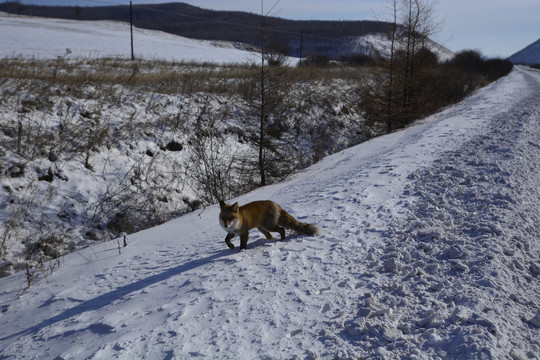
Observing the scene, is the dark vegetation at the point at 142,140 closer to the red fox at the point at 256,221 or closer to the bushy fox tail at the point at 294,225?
the red fox at the point at 256,221

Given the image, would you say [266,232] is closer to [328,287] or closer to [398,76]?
[328,287]

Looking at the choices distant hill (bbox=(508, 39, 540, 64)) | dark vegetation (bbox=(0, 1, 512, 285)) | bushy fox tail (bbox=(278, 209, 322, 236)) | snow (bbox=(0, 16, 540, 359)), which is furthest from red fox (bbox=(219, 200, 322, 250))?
distant hill (bbox=(508, 39, 540, 64))

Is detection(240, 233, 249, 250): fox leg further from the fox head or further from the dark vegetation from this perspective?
the dark vegetation

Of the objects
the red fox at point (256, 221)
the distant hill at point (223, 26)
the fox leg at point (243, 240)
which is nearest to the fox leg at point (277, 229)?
the red fox at point (256, 221)

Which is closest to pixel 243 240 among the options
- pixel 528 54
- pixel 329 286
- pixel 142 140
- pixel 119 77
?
pixel 329 286

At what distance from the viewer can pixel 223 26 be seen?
4857 inches

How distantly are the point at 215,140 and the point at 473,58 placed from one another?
216 ft

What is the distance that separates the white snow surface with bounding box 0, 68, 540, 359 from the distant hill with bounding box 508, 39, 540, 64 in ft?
563

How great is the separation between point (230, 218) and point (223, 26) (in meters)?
130

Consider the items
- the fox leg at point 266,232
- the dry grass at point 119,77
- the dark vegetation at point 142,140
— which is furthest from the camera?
the dry grass at point 119,77

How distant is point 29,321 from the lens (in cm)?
433

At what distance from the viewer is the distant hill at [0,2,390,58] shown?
104 meters

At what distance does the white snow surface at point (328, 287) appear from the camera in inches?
125

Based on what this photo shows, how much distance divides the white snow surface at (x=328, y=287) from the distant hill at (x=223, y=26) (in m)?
92.2
